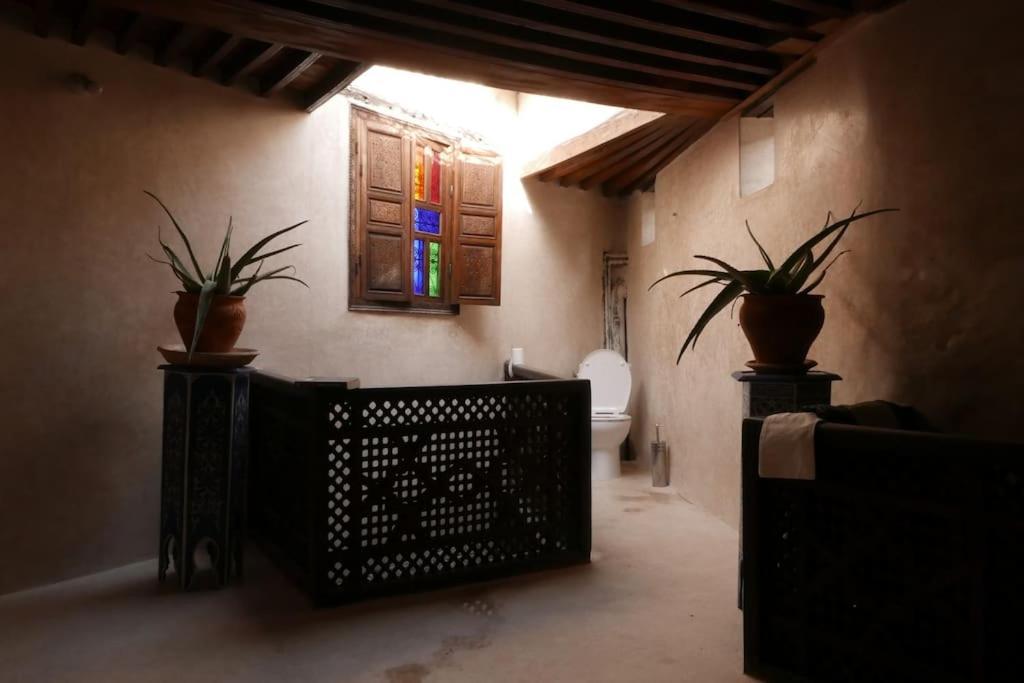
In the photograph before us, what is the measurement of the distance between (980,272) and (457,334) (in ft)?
10.8

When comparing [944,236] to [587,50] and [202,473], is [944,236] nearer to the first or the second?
[587,50]

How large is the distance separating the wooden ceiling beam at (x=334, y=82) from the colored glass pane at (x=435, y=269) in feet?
3.99

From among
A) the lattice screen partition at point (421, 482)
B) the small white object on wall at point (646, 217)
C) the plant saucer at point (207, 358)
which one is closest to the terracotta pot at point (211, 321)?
the plant saucer at point (207, 358)

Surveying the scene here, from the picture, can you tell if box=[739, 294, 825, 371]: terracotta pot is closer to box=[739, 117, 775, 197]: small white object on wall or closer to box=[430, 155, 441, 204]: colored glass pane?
box=[739, 117, 775, 197]: small white object on wall

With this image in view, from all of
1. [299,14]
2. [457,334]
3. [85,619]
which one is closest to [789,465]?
[299,14]

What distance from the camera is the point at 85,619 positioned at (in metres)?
2.49

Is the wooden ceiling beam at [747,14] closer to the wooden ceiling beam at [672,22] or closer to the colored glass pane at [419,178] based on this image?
the wooden ceiling beam at [672,22]

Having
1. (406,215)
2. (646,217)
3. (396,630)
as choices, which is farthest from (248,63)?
(646,217)

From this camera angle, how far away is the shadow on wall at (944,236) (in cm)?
204

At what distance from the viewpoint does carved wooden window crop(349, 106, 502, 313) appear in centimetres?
411

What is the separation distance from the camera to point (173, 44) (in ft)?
10.1

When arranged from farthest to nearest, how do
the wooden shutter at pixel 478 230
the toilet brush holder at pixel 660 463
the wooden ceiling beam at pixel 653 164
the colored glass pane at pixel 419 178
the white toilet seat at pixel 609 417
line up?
1. the white toilet seat at pixel 609 417
2. the toilet brush holder at pixel 660 463
3. the wooden shutter at pixel 478 230
4. the colored glass pane at pixel 419 178
5. the wooden ceiling beam at pixel 653 164

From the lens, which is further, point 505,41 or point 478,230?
point 478,230

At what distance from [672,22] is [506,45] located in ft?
2.43
